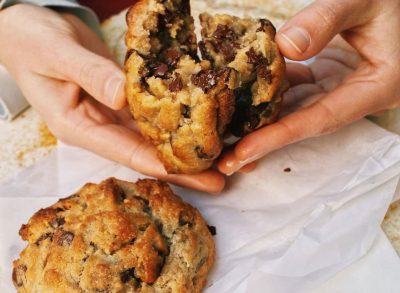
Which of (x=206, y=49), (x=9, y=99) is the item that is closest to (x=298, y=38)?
(x=206, y=49)

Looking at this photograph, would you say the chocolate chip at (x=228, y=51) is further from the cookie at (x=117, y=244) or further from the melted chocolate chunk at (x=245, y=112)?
the cookie at (x=117, y=244)

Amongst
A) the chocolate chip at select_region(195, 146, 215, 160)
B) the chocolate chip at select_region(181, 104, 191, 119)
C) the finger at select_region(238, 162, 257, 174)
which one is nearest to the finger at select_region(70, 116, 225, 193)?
the finger at select_region(238, 162, 257, 174)

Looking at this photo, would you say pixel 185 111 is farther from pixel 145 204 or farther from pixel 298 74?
pixel 298 74

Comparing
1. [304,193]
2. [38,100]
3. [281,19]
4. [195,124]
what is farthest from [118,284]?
[281,19]

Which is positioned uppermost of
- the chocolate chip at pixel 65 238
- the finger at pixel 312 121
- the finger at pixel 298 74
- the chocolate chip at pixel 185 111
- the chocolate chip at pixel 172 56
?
the chocolate chip at pixel 172 56

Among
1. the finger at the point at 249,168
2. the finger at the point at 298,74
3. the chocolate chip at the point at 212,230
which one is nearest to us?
the chocolate chip at the point at 212,230

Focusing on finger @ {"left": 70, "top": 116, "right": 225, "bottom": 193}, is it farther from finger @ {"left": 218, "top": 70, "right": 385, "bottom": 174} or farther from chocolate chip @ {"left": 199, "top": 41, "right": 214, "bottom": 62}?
chocolate chip @ {"left": 199, "top": 41, "right": 214, "bottom": 62}

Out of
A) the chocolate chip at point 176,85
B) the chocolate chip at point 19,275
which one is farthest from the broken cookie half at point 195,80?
the chocolate chip at point 19,275
